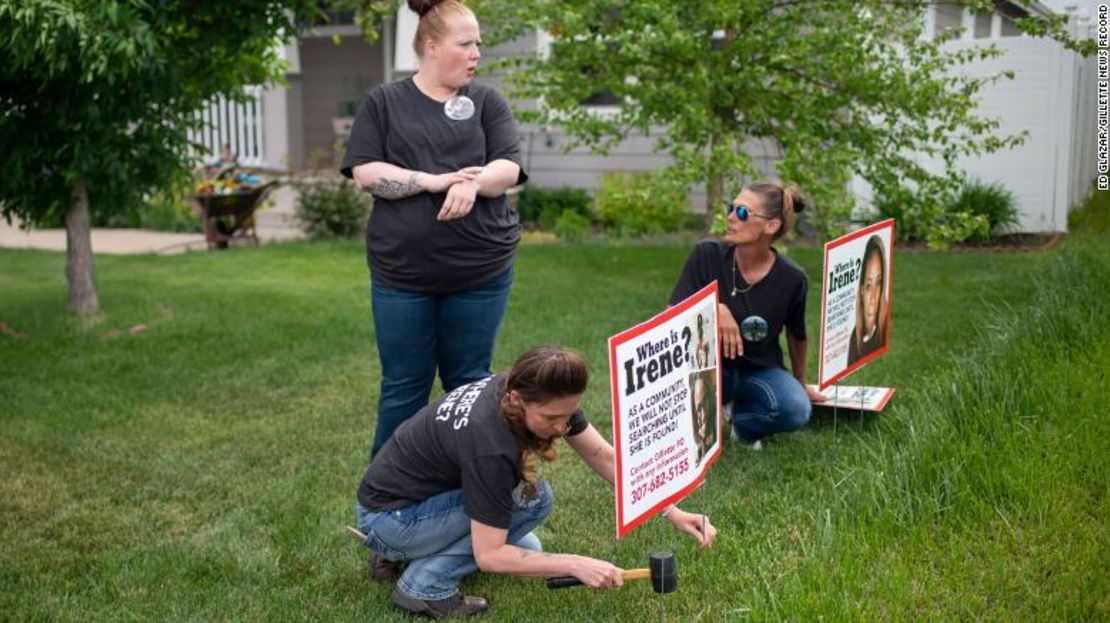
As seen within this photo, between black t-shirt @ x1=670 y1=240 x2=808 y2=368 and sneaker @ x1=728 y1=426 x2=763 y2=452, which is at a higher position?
black t-shirt @ x1=670 y1=240 x2=808 y2=368

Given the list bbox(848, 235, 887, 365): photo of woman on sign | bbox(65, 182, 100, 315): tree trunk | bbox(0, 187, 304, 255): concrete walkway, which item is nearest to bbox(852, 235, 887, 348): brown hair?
bbox(848, 235, 887, 365): photo of woman on sign

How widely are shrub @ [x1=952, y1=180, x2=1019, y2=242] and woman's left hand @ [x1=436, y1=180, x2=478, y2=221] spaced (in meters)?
7.98

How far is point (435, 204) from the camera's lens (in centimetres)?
404

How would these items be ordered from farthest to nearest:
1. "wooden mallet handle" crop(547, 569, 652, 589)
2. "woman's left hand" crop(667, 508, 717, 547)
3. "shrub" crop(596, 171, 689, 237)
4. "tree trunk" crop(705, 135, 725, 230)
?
1. "shrub" crop(596, 171, 689, 237)
2. "tree trunk" crop(705, 135, 725, 230)
3. "woman's left hand" crop(667, 508, 717, 547)
4. "wooden mallet handle" crop(547, 569, 652, 589)

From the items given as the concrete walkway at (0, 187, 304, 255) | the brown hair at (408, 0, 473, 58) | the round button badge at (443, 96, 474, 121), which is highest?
the brown hair at (408, 0, 473, 58)

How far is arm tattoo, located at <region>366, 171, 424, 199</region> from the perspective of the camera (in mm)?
3975

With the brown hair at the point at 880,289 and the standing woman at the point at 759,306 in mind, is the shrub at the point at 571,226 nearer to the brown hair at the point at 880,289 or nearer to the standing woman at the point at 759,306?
the brown hair at the point at 880,289

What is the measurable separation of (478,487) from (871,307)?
2.58 m

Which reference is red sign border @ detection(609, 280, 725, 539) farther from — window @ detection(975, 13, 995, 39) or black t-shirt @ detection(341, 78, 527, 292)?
window @ detection(975, 13, 995, 39)

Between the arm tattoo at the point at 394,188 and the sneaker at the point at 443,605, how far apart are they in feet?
4.12

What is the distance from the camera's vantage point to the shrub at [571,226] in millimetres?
12812

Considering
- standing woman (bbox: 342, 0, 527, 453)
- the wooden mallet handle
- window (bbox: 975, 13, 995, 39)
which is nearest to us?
the wooden mallet handle

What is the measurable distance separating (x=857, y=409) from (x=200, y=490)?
2.78m

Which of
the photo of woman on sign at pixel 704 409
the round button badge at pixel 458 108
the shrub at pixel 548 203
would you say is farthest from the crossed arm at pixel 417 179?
the shrub at pixel 548 203
